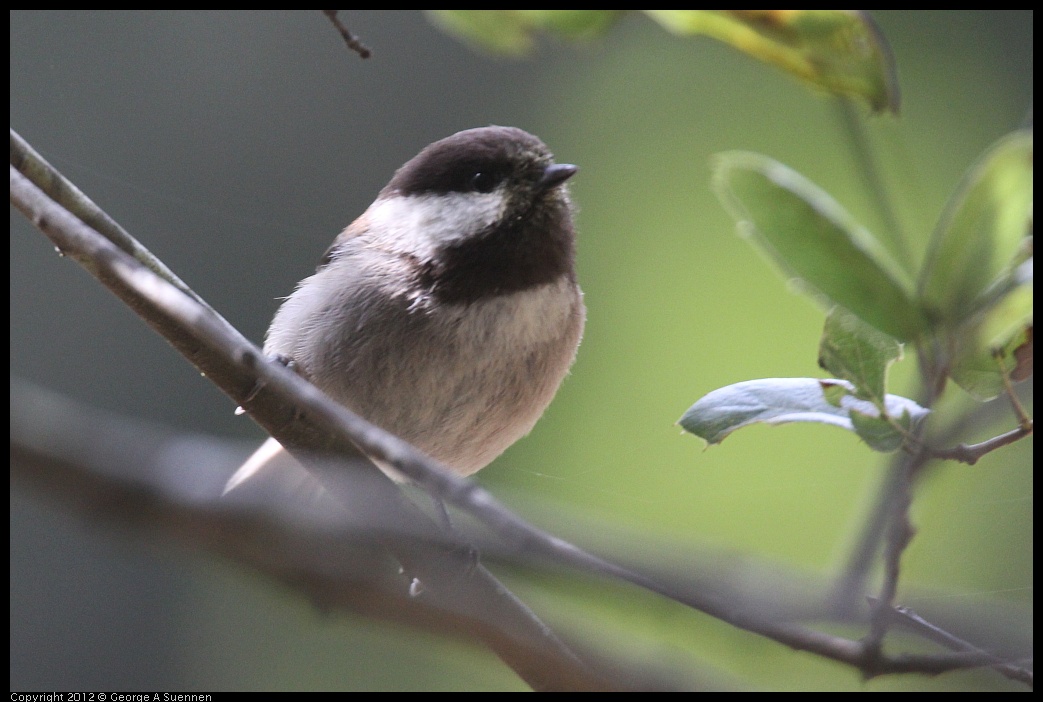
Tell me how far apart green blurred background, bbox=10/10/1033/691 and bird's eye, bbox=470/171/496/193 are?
8.5 inches

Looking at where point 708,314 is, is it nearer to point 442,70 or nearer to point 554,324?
point 554,324

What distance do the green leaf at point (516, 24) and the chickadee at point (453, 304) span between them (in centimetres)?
37

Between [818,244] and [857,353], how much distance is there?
10 cm

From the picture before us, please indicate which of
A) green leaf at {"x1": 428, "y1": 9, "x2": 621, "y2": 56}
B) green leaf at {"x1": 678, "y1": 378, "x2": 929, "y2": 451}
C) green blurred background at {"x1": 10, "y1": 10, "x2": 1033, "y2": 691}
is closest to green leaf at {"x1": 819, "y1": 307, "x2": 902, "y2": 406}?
green leaf at {"x1": 678, "y1": 378, "x2": 929, "y2": 451}

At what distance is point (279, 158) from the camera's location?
1.71 m

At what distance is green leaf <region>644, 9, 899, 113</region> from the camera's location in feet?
2.48

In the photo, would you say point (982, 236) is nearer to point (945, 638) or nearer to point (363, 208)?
point (945, 638)

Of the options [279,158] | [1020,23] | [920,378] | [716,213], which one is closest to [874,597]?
[920,378]

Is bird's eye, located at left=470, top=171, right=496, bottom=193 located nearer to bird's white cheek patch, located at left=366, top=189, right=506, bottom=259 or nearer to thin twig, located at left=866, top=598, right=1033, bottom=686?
bird's white cheek patch, located at left=366, top=189, right=506, bottom=259

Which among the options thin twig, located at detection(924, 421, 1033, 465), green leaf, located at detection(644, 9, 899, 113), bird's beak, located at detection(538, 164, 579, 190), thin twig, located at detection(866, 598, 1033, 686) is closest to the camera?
thin twig, located at detection(866, 598, 1033, 686)

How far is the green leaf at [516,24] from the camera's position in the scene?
2.77 feet

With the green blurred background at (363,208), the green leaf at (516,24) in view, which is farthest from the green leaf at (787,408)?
→ the green leaf at (516,24)

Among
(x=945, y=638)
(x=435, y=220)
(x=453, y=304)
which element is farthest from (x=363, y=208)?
(x=945, y=638)

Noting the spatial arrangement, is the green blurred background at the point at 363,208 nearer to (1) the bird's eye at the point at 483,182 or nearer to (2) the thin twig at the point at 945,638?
(2) the thin twig at the point at 945,638
